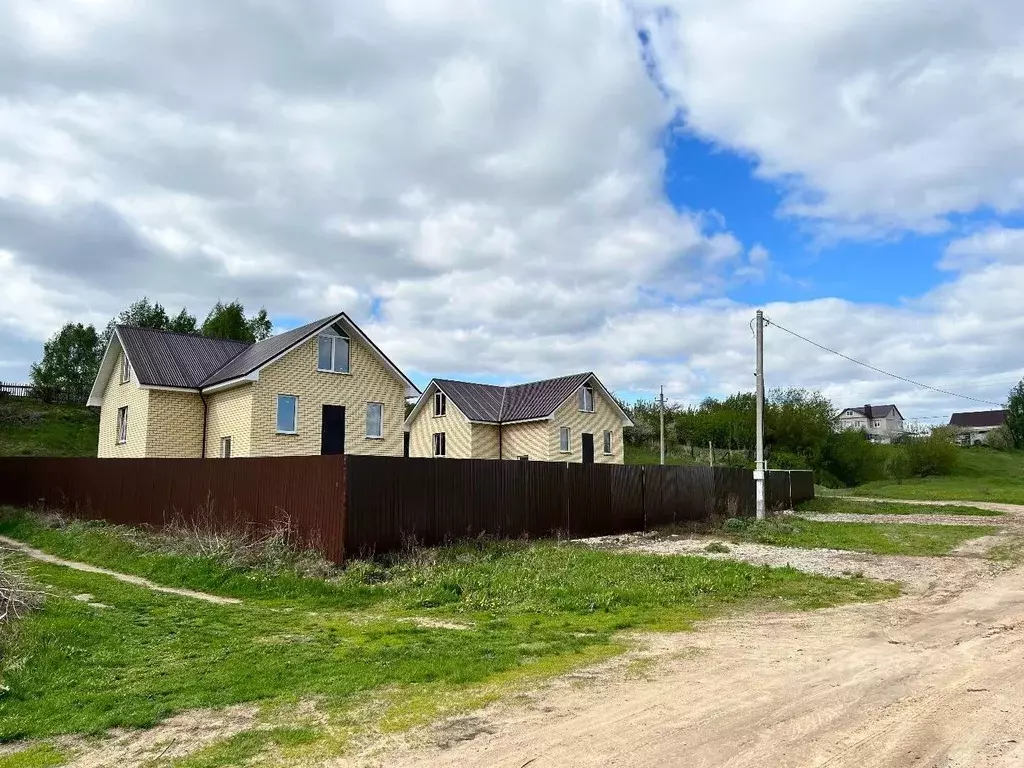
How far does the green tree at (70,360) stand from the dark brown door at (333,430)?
92.8 feet

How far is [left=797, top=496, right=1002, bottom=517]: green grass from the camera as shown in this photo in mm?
25422

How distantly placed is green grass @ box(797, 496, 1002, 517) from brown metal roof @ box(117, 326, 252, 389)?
898 inches

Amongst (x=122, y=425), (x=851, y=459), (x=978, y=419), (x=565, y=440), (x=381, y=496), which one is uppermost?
(x=978, y=419)

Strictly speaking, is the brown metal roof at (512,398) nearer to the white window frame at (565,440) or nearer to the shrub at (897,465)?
the white window frame at (565,440)

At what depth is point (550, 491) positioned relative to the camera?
1545cm

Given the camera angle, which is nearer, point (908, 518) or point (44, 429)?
point (908, 518)

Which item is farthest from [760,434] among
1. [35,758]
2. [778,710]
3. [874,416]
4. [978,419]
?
[978,419]

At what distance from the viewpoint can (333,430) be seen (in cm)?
2492

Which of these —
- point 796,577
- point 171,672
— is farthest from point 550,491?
point 171,672

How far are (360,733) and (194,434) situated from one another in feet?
76.1

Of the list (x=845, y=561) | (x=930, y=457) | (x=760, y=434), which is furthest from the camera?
(x=930, y=457)

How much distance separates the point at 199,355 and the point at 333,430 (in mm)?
6581

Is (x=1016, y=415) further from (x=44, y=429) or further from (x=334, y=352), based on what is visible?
(x=44, y=429)

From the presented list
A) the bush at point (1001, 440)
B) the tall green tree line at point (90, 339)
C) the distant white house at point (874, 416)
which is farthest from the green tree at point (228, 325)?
the distant white house at point (874, 416)
